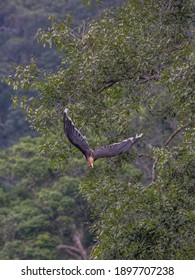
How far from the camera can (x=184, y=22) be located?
9.26 m

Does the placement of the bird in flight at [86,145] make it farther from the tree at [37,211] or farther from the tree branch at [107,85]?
the tree at [37,211]

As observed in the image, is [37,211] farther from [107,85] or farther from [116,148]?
[116,148]

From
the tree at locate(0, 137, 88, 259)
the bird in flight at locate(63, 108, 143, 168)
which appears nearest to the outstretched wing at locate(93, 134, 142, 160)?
the bird in flight at locate(63, 108, 143, 168)

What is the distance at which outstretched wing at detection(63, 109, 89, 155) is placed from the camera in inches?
291

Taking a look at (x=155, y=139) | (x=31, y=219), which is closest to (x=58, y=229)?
(x=31, y=219)

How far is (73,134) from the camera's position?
745cm

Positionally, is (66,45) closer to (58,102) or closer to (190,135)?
(58,102)

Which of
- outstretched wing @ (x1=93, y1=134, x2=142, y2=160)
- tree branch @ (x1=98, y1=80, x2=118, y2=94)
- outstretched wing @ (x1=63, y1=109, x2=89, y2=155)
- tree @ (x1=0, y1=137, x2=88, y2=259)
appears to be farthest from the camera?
tree @ (x1=0, y1=137, x2=88, y2=259)

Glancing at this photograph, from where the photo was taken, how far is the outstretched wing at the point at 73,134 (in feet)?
24.3

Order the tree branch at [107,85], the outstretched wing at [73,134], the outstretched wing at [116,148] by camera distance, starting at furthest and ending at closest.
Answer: the tree branch at [107,85] → the outstretched wing at [116,148] → the outstretched wing at [73,134]

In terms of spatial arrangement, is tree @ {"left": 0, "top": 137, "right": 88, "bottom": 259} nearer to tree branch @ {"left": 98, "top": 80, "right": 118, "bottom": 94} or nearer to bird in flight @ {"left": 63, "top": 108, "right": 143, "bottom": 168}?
tree branch @ {"left": 98, "top": 80, "right": 118, "bottom": 94}

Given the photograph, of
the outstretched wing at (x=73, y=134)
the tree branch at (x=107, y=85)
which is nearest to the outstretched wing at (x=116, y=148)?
the outstretched wing at (x=73, y=134)

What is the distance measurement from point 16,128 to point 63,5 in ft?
15.8

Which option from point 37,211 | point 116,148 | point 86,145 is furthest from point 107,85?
point 37,211
